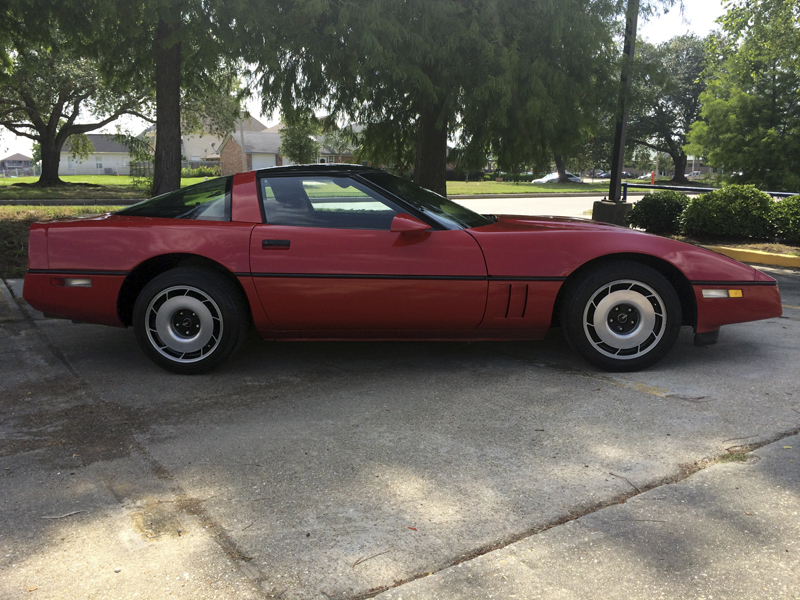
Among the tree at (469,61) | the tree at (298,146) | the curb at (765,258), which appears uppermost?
the tree at (298,146)

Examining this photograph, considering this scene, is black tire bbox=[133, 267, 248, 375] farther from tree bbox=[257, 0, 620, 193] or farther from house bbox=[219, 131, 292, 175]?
house bbox=[219, 131, 292, 175]

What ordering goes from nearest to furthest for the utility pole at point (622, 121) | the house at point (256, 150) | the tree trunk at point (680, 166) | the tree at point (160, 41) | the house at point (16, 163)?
the tree at point (160, 41) < the utility pole at point (622, 121) < the tree trunk at point (680, 166) < the house at point (256, 150) < the house at point (16, 163)

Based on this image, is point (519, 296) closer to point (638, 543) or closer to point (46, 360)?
point (638, 543)

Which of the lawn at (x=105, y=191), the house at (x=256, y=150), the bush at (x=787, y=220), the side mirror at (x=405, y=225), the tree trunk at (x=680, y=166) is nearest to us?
the side mirror at (x=405, y=225)

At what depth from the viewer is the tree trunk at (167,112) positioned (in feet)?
34.3

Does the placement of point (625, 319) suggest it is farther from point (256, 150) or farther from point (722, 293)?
point (256, 150)

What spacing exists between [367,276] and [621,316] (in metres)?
1.57

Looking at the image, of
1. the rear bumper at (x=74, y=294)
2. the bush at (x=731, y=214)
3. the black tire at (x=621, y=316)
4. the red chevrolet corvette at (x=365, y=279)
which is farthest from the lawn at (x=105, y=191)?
the black tire at (x=621, y=316)

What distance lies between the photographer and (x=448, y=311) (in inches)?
169

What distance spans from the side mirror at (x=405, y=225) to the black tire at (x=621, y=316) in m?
1.00

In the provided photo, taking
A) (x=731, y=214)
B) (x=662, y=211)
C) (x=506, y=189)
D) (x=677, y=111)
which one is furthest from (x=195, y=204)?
(x=677, y=111)

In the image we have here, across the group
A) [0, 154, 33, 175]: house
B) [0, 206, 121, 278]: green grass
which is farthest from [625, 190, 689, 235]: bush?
[0, 154, 33, 175]: house

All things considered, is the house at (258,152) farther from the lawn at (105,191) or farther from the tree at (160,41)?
the tree at (160,41)

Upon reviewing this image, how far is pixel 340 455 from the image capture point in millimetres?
3146
